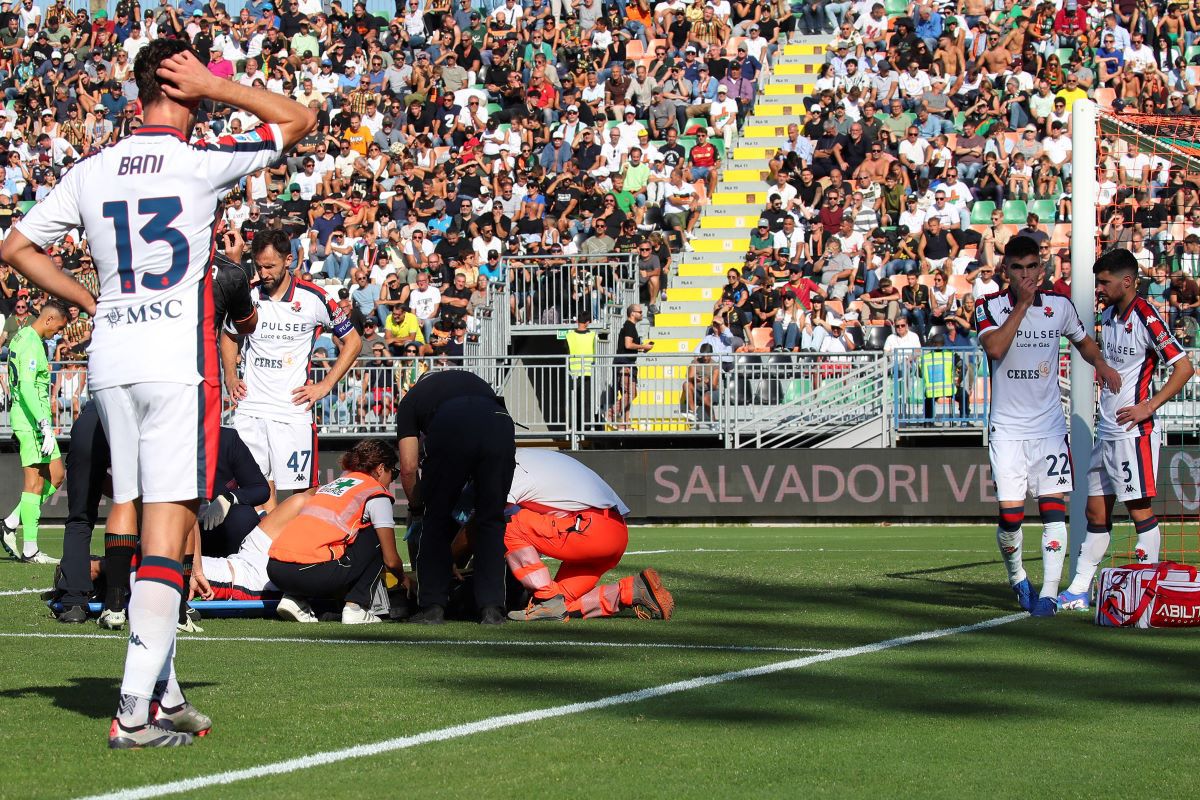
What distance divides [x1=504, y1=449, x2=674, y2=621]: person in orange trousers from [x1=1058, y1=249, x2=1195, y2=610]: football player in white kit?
277cm

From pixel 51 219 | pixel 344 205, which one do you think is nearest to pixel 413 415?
pixel 51 219

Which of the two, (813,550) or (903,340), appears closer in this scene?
(813,550)

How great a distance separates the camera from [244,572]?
10.4 metres

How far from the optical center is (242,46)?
119 ft

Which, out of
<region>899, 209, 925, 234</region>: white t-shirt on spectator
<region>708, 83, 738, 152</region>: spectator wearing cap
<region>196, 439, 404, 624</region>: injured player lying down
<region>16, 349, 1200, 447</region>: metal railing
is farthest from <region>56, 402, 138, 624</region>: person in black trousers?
<region>708, 83, 738, 152</region>: spectator wearing cap

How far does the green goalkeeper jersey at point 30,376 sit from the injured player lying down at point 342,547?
5.16 m

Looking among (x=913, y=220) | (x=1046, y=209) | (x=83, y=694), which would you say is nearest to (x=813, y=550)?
(x=83, y=694)

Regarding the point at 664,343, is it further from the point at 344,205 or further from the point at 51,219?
the point at 51,219

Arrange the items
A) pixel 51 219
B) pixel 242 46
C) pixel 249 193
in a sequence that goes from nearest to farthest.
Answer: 1. pixel 51 219
2. pixel 249 193
3. pixel 242 46

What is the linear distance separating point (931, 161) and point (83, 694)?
21.1 meters

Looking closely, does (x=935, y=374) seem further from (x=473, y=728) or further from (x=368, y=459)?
(x=473, y=728)

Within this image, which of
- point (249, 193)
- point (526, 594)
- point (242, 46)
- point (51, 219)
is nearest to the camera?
point (51, 219)

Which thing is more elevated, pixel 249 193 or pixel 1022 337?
pixel 249 193

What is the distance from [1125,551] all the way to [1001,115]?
13.2 metres
